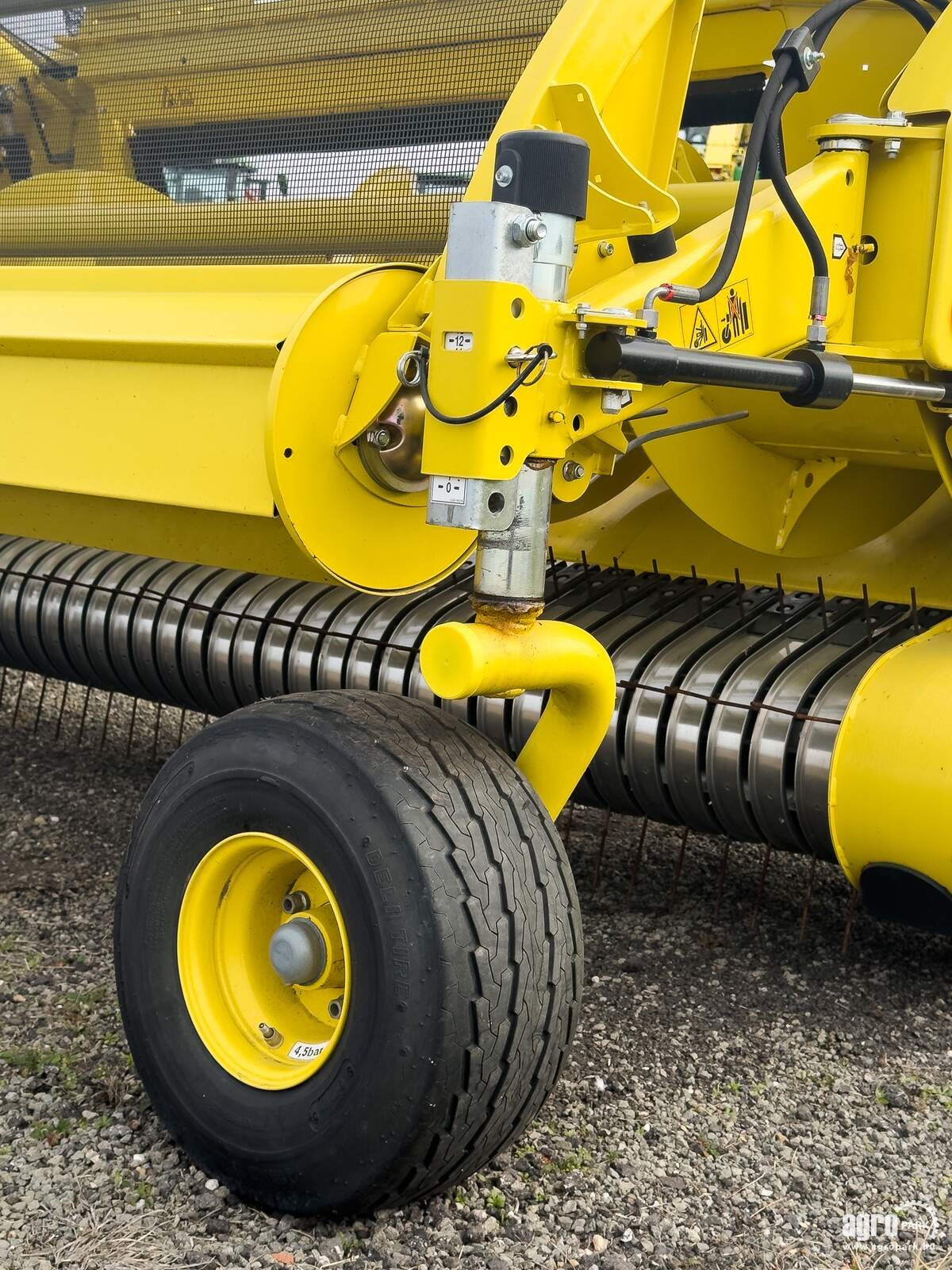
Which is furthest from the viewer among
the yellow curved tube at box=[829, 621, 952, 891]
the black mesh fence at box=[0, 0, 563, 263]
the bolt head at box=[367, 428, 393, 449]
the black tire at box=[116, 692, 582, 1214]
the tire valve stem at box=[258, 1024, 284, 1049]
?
the black mesh fence at box=[0, 0, 563, 263]

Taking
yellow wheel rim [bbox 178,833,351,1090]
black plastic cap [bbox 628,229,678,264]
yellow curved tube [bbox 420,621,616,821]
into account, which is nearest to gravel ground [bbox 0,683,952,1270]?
yellow wheel rim [bbox 178,833,351,1090]

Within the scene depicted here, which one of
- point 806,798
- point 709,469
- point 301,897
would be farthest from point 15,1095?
point 709,469

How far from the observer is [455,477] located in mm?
1804

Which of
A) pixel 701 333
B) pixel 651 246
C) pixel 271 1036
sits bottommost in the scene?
pixel 271 1036

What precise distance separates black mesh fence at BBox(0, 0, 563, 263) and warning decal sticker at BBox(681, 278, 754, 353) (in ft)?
2.23

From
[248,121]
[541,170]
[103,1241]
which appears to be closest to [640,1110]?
[103,1241]

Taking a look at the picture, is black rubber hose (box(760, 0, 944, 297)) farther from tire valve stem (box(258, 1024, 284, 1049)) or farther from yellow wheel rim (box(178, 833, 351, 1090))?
tire valve stem (box(258, 1024, 284, 1049))

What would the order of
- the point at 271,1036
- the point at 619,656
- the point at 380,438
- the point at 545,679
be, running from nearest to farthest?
1. the point at 545,679
2. the point at 271,1036
3. the point at 380,438
4. the point at 619,656

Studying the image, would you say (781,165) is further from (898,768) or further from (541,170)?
(898,768)

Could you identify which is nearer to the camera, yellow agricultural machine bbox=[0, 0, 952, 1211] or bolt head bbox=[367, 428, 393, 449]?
yellow agricultural machine bbox=[0, 0, 952, 1211]

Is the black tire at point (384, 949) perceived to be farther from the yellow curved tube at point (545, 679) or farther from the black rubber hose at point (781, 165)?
the black rubber hose at point (781, 165)

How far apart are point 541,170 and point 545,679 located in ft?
2.07

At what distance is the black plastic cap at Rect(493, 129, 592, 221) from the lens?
1.75 meters

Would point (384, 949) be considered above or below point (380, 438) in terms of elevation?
below
